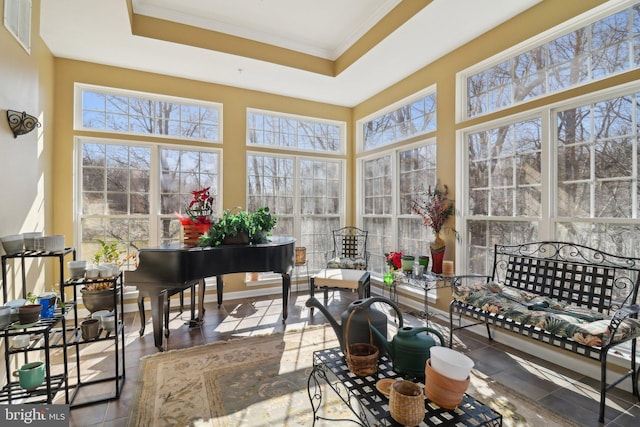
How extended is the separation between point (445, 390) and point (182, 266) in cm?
229

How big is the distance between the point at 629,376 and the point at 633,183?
1.41m

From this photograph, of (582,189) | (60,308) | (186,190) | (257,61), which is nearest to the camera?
(60,308)

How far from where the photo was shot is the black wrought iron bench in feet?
6.67

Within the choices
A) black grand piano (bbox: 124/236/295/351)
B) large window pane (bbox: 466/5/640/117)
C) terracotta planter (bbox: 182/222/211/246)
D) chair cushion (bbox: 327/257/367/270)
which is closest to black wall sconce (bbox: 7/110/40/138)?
black grand piano (bbox: 124/236/295/351)

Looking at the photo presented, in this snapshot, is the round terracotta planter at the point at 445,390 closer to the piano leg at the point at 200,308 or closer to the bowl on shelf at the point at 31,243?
the bowl on shelf at the point at 31,243

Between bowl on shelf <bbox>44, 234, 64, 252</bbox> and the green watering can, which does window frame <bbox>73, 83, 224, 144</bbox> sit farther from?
the green watering can

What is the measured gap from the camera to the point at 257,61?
3.88 metres

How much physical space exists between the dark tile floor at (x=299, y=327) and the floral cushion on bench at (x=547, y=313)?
492 mm

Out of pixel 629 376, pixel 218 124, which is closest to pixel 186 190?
pixel 218 124

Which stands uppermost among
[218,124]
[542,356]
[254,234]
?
[218,124]

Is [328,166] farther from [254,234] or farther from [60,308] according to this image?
[60,308]

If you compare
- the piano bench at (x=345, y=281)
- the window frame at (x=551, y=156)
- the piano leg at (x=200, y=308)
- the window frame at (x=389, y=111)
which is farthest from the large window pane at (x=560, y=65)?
the piano leg at (x=200, y=308)

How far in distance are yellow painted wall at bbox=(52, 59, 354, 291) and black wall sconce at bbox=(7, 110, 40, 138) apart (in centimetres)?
211

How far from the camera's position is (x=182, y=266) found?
2791 millimetres
